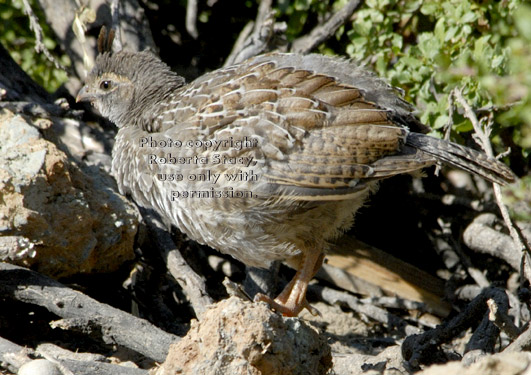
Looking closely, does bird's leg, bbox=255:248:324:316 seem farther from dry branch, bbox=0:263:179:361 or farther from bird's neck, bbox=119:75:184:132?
bird's neck, bbox=119:75:184:132

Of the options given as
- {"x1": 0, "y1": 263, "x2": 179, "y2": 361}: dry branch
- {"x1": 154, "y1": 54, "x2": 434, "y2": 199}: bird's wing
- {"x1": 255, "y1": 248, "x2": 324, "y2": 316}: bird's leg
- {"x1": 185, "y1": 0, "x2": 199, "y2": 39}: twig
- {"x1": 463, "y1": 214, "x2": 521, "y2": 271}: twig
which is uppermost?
{"x1": 185, "y1": 0, "x2": 199, "y2": 39}: twig

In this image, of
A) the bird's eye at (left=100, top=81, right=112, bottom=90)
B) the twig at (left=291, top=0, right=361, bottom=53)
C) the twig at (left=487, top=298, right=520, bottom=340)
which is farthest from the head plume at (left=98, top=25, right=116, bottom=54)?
the twig at (left=487, top=298, right=520, bottom=340)

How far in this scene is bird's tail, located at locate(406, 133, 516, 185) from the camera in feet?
13.4

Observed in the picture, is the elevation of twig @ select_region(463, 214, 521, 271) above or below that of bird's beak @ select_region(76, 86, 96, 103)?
below

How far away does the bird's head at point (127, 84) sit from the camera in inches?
200

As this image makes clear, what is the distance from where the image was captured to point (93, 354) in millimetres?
4027

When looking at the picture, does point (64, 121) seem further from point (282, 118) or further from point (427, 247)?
point (427, 247)

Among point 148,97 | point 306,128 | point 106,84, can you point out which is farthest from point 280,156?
point 106,84

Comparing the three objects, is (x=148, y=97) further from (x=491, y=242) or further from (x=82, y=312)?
(x=491, y=242)

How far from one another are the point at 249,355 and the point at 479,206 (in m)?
3.29

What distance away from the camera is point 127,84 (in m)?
5.22

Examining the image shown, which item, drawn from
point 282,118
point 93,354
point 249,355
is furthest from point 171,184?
point 249,355

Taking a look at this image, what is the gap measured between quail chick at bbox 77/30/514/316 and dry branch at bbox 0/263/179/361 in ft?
2.33

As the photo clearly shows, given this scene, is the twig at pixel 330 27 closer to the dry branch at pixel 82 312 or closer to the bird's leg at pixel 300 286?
the bird's leg at pixel 300 286
